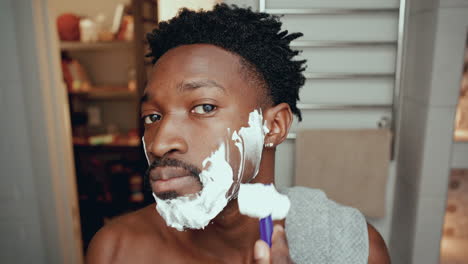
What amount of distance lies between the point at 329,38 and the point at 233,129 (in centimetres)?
91

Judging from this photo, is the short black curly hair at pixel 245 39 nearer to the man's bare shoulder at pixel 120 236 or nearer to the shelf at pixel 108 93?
the man's bare shoulder at pixel 120 236

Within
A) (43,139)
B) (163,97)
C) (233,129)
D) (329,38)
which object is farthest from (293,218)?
(43,139)

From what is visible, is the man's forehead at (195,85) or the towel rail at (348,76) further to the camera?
the towel rail at (348,76)

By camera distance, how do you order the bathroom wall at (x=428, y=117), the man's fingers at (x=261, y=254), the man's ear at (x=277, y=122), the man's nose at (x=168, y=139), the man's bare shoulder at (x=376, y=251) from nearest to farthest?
the man's fingers at (x=261, y=254)
the man's nose at (x=168, y=139)
the man's ear at (x=277, y=122)
the man's bare shoulder at (x=376, y=251)
the bathroom wall at (x=428, y=117)

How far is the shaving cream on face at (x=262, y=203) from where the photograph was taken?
1.75 feet

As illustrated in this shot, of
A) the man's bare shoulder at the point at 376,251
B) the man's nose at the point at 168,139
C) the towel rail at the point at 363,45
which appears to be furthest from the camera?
the towel rail at the point at 363,45

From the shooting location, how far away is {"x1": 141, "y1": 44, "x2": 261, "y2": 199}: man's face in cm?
58

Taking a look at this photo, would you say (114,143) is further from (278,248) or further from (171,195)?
(278,248)

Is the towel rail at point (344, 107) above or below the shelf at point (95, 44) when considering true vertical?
below

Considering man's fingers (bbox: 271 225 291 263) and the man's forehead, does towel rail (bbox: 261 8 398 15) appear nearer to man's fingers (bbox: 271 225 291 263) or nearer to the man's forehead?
the man's forehead

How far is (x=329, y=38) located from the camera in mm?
1354

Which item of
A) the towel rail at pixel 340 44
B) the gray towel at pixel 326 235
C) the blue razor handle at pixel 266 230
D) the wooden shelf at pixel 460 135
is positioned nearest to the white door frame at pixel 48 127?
the towel rail at pixel 340 44

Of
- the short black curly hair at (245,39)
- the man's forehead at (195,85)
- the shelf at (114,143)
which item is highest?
the short black curly hair at (245,39)

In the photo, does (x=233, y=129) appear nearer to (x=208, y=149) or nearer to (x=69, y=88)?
(x=208, y=149)
